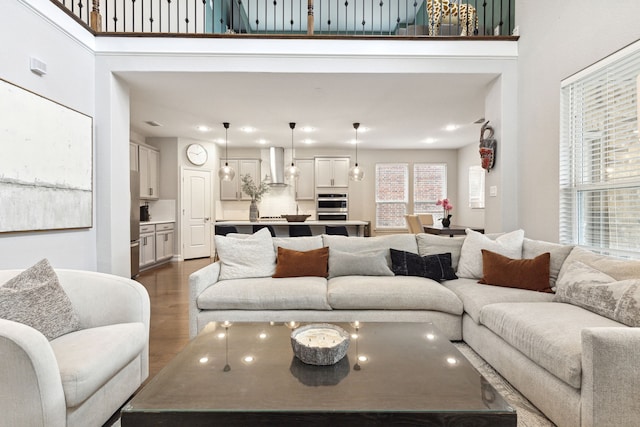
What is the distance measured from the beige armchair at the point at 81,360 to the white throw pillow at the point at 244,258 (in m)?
1.12

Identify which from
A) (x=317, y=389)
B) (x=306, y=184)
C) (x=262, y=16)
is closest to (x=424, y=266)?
(x=317, y=389)

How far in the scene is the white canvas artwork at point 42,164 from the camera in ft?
9.08

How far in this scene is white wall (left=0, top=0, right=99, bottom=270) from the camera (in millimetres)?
2859

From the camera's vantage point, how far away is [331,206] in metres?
8.57

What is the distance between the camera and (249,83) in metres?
4.33

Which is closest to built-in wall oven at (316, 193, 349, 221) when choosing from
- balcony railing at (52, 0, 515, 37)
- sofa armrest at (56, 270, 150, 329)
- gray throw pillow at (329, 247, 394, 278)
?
balcony railing at (52, 0, 515, 37)

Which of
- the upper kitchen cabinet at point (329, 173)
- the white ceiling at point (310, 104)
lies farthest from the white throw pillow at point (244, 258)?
the upper kitchen cabinet at point (329, 173)

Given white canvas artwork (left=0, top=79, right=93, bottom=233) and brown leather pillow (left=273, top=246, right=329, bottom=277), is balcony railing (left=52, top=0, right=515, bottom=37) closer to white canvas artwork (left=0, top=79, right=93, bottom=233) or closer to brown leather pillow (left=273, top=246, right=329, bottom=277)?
white canvas artwork (left=0, top=79, right=93, bottom=233)

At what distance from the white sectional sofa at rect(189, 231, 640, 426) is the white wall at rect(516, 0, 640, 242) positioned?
26.8 inches

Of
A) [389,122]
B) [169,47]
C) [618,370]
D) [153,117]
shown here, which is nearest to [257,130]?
[153,117]

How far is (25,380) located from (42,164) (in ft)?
7.89

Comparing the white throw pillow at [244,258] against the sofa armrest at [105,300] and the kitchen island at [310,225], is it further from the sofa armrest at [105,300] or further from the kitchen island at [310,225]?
the kitchen island at [310,225]

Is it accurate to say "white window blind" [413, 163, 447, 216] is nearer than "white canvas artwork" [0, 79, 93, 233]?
No

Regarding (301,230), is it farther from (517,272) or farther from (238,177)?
(238,177)
